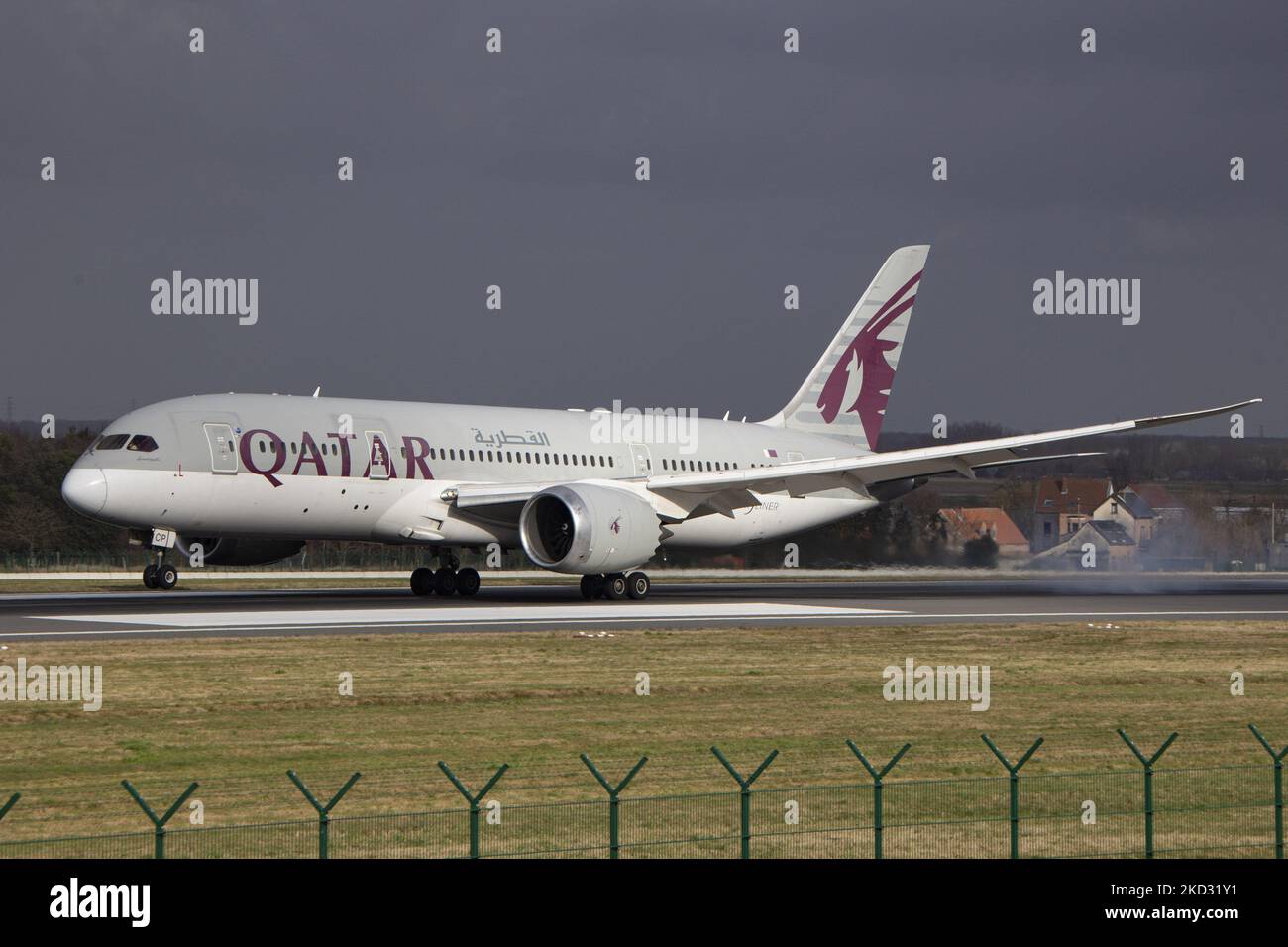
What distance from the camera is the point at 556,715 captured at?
24312 millimetres

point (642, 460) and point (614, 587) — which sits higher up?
point (642, 460)

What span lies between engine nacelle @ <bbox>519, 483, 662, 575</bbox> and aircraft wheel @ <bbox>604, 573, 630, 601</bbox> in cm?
190

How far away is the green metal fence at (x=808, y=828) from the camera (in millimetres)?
15008

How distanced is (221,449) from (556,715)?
59.8 feet

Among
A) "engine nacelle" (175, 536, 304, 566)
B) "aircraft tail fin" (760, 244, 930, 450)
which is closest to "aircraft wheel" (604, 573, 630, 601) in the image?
"engine nacelle" (175, 536, 304, 566)

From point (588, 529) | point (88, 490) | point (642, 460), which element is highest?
point (642, 460)

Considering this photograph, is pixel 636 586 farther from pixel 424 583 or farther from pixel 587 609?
pixel 424 583

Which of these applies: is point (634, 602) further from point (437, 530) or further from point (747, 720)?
point (747, 720)

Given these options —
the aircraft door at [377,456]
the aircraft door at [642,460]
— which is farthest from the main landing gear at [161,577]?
the aircraft door at [642,460]

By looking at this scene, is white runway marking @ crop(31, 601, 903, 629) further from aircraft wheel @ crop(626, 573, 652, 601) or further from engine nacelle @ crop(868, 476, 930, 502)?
engine nacelle @ crop(868, 476, 930, 502)

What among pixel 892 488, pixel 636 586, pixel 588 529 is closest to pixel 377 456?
pixel 588 529

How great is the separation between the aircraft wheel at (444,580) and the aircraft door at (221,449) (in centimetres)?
860
